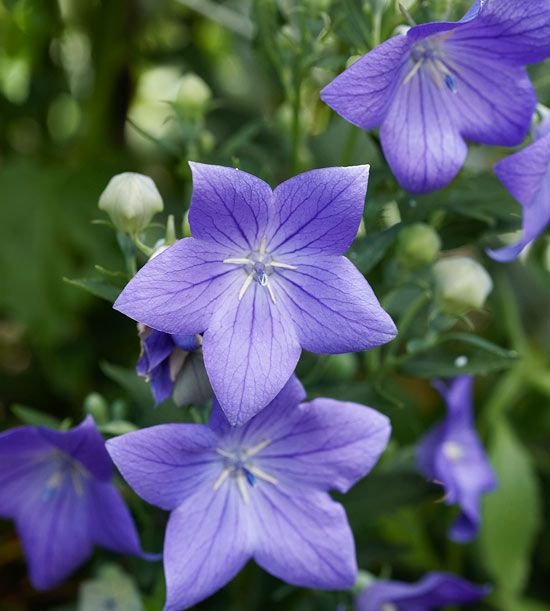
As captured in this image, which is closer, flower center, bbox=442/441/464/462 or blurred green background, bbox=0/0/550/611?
blurred green background, bbox=0/0/550/611

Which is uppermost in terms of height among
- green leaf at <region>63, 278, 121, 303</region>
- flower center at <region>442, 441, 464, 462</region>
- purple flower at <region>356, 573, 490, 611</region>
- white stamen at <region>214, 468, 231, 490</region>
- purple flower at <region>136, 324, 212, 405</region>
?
green leaf at <region>63, 278, 121, 303</region>

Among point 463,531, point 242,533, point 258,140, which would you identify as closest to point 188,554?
point 242,533

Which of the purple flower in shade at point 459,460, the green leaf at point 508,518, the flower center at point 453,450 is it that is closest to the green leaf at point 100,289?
the purple flower in shade at point 459,460

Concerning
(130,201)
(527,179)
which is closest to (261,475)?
(130,201)

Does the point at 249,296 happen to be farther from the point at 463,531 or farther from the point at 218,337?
the point at 463,531

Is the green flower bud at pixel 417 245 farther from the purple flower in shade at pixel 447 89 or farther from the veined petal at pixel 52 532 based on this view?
the veined petal at pixel 52 532

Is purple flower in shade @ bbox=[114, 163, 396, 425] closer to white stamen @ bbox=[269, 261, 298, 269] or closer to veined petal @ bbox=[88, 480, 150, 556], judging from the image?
white stamen @ bbox=[269, 261, 298, 269]

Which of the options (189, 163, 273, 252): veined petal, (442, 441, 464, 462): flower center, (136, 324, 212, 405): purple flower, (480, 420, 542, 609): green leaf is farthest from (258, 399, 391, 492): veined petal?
(480, 420, 542, 609): green leaf

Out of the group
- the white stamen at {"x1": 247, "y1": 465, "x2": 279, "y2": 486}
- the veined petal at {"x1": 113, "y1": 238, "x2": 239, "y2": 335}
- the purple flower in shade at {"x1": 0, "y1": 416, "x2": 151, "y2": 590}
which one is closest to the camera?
the veined petal at {"x1": 113, "y1": 238, "x2": 239, "y2": 335}
